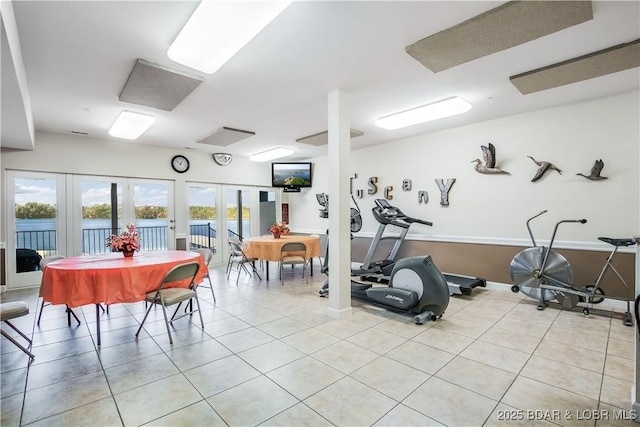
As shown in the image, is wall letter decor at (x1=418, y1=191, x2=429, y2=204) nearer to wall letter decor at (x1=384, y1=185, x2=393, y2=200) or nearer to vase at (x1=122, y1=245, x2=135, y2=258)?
wall letter decor at (x1=384, y1=185, x2=393, y2=200)

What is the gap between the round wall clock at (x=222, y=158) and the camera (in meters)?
7.55

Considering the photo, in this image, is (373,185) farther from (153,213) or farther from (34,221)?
(34,221)

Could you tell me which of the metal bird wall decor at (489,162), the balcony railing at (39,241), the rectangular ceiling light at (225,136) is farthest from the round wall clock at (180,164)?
the metal bird wall decor at (489,162)

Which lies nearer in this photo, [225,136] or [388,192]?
[225,136]

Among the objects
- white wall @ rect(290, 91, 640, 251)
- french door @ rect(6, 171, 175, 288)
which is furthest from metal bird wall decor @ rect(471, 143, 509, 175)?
french door @ rect(6, 171, 175, 288)

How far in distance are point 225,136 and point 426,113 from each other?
3.64m

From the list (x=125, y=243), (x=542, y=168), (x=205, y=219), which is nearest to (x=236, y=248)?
(x=205, y=219)

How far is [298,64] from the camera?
3107 mm

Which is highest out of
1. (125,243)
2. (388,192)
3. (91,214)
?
(388,192)

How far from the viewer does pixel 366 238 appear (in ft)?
23.0

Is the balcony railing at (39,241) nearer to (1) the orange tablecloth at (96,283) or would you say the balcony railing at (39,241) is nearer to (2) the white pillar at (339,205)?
(1) the orange tablecloth at (96,283)

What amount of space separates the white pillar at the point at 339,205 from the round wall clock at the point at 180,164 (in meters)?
4.65

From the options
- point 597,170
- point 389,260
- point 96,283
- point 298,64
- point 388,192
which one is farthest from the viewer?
point 388,192

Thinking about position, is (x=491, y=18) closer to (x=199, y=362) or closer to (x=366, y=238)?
(x=199, y=362)
